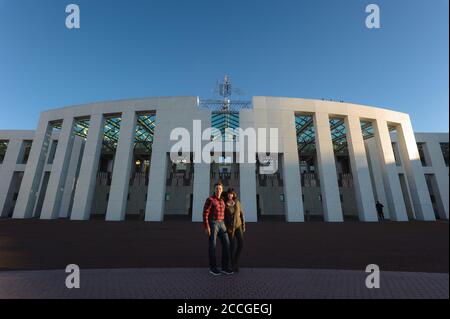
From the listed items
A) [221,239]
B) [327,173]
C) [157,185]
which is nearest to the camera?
[221,239]

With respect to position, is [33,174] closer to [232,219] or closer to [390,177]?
[232,219]

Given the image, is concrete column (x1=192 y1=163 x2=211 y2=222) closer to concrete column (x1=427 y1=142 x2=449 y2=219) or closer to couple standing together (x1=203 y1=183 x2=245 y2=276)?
couple standing together (x1=203 y1=183 x2=245 y2=276)

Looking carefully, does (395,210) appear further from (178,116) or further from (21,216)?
(21,216)

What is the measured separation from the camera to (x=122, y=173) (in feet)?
63.9

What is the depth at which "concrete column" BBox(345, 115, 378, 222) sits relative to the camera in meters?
19.1

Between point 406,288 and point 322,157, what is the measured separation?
651 inches

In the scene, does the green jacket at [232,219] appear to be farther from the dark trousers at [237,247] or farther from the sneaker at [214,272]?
the sneaker at [214,272]

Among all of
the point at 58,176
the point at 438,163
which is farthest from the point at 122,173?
the point at 438,163

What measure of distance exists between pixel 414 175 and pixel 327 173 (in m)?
9.98

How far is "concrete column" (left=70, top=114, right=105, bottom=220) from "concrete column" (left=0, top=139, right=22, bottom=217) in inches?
579

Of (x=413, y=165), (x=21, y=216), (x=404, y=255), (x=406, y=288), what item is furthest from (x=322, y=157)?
(x=21, y=216)

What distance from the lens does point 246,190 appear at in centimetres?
1853

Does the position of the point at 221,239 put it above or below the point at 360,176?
below

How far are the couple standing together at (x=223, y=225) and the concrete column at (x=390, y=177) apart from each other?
21482 millimetres
